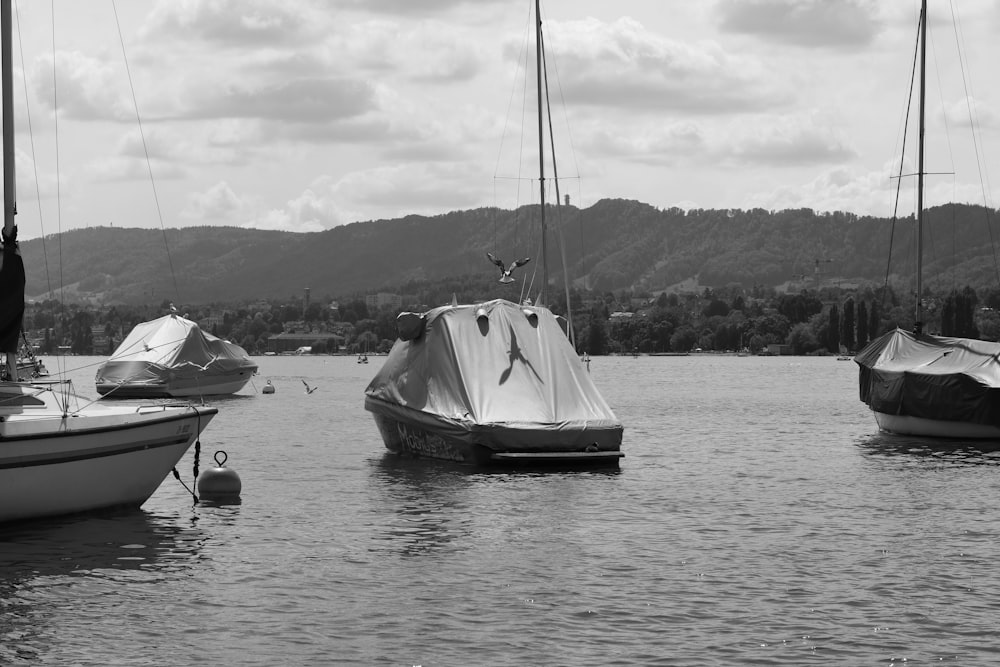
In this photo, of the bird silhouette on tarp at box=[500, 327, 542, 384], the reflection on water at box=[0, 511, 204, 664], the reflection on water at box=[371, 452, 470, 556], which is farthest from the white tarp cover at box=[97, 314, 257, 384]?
the reflection on water at box=[0, 511, 204, 664]

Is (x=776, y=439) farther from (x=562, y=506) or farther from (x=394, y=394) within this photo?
(x=562, y=506)

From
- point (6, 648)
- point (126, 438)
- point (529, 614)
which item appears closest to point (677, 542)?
point (529, 614)

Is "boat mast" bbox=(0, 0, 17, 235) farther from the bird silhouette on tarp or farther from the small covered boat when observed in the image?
the small covered boat

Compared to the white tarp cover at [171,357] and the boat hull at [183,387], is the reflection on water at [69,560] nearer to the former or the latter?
the boat hull at [183,387]

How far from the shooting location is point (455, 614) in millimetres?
20891

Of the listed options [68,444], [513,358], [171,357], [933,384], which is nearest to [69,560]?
[68,444]

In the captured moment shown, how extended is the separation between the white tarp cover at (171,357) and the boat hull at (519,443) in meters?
49.6

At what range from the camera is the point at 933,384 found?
164 feet

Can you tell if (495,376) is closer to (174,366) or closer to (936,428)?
(936,428)

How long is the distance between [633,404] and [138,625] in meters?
71.4

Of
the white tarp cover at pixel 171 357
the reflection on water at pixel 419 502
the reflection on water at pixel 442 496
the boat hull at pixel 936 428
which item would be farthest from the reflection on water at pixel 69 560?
the white tarp cover at pixel 171 357

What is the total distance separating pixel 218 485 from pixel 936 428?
93.6 feet

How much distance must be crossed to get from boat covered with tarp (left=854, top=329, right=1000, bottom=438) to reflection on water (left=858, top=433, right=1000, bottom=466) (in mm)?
414

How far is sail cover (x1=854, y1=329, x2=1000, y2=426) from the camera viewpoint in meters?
48.5
